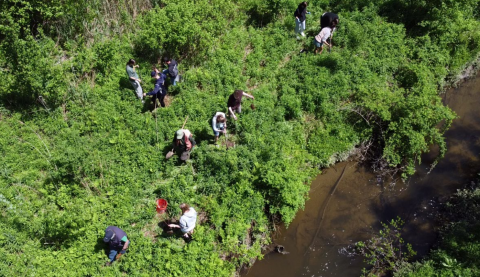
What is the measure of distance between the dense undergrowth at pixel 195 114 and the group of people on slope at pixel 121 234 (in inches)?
10.5

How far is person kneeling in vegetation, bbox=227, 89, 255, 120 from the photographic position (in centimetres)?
A: 929

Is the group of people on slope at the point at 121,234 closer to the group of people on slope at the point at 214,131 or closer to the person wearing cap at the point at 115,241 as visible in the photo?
the person wearing cap at the point at 115,241

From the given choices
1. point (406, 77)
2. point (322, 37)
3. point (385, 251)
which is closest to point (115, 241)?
point (385, 251)

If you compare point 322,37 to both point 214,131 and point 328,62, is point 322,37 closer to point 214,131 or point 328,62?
point 328,62

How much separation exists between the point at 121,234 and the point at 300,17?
929cm

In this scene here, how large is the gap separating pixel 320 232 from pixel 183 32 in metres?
7.58

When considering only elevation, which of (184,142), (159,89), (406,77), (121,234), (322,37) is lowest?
(121,234)

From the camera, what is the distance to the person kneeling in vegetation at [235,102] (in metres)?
9.29

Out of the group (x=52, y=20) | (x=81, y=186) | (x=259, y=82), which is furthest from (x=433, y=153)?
(x=52, y=20)

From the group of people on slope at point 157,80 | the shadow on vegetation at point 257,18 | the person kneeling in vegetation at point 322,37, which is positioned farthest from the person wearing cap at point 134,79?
the person kneeling in vegetation at point 322,37

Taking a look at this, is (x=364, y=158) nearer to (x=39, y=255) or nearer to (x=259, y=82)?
(x=259, y=82)

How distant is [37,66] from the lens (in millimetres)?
9406

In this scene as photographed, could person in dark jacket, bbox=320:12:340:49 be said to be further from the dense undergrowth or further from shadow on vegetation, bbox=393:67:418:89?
shadow on vegetation, bbox=393:67:418:89

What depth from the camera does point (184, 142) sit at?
8945 mm
